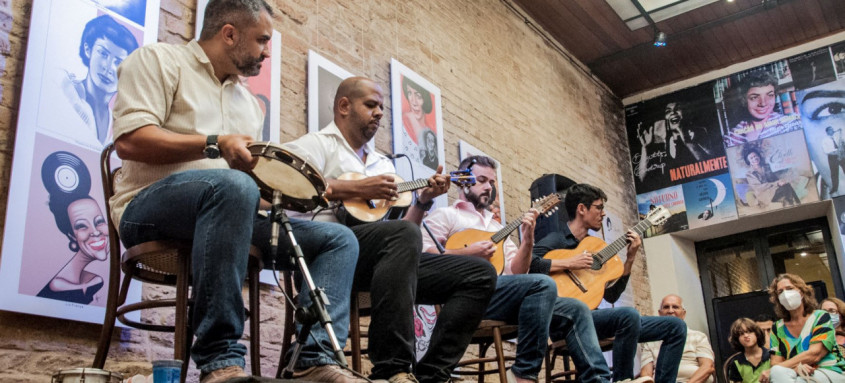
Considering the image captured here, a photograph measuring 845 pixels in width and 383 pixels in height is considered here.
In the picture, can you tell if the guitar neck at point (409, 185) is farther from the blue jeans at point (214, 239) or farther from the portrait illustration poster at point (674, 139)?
the portrait illustration poster at point (674, 139)

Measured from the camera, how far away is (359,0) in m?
5.14

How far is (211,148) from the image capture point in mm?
2131

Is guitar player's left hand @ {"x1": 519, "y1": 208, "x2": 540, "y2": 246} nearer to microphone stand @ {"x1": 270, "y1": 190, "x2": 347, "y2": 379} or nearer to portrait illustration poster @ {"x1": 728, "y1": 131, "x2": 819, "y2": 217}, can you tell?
microphone stand @ {"x1": 270, "y1": 190, "x2": 347, "y2": 379}

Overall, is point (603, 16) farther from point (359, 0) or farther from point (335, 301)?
point (335, 301)

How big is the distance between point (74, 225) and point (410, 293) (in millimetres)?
1431

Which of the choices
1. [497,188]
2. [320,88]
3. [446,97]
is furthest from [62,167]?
[497,188]

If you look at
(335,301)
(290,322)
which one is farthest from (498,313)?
(335,301)

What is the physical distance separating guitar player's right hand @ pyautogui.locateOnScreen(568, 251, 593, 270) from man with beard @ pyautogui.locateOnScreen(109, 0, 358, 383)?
2.14m

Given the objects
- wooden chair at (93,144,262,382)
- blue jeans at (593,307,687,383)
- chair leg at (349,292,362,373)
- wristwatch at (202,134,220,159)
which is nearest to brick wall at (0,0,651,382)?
wooden chair at (93,144,262,382)

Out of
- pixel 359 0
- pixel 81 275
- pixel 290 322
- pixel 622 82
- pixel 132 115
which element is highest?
pixel 622 82

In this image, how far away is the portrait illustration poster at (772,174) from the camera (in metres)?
7.71

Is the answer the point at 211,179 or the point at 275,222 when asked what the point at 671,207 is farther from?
the point at 211,179

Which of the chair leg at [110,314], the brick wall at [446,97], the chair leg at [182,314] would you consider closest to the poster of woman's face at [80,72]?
the brick wall at [446,97]

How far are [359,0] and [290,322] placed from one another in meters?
2.85
